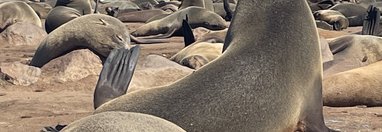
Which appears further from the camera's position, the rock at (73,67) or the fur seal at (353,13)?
the fur seal at (353,13)

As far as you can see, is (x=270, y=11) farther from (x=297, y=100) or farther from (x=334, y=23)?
(x=334, y=23)

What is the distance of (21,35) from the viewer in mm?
12195

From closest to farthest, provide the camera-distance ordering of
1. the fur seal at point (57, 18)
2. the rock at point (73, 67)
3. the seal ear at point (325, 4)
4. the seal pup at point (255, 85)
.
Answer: the seal pup at point (255, 85) → the rock at point (73, 67) → the fur seal at point (57, 18) → the seal ear at point (325, 4)

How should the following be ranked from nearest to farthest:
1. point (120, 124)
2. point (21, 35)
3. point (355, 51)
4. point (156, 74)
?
point (120, 124), point (156, 74), point (355, 51), point (21, 35)

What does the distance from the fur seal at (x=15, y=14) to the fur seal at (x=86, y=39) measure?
5181mm

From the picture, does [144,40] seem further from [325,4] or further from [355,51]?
[325,4]

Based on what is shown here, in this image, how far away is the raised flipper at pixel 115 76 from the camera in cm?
499

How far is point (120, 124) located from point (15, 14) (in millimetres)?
12260

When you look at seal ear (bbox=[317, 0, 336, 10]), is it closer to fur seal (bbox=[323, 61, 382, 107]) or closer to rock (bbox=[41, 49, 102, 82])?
rock (bbox=[41, 49, 102, 82])

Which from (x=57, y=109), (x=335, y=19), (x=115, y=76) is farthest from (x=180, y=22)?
(x=115, y=76)

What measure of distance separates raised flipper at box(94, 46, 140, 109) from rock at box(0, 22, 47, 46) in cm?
719

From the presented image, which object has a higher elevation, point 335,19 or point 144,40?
point 144,40

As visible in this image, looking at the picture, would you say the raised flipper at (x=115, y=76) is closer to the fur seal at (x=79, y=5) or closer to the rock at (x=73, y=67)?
the rock at (x=73, y=67)

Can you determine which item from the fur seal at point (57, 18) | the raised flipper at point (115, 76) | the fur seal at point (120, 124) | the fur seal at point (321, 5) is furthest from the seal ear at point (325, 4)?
Result: the fur seal at point (120, 124)
